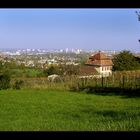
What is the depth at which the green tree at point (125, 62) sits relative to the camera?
4152cm

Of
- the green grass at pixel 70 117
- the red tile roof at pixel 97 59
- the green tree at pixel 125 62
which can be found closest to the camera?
the green grass at pixel 70 117

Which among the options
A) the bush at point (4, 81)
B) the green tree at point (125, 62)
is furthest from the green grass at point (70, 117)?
the green tree at point (125, 62)

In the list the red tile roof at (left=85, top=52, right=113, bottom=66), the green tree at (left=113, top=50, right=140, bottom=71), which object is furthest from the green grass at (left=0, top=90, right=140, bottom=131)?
the red tile roof at (left=85, top=52, right=113, bottom=66)

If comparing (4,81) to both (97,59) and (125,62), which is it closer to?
(125,62)

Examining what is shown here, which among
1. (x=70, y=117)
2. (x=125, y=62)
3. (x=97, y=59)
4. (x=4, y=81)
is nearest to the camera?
(x=70, y=117)

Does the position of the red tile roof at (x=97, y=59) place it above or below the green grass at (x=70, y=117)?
above

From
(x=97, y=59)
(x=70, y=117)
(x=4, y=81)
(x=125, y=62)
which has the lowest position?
(x=70, y=117)

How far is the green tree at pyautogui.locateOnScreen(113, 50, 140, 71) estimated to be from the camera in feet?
136

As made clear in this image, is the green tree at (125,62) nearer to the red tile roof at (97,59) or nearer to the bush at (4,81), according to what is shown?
the bush at (4,81)

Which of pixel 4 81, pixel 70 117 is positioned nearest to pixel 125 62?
pixel 4 81

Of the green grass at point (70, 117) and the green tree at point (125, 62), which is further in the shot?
the green tree at point (125, 62)

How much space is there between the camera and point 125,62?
43.4 metres
